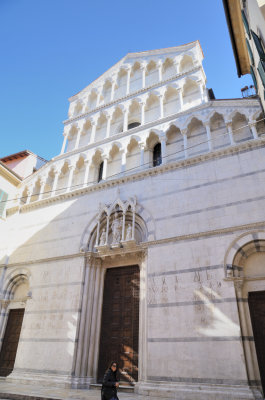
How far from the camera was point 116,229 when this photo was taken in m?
10.1

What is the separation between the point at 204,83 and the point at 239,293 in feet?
28.5

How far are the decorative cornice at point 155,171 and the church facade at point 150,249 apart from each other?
43mm

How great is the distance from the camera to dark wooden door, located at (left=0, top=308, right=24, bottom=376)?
33.6ft

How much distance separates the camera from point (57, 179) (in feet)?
43.2

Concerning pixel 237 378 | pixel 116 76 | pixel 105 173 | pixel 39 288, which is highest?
pixel 116 76

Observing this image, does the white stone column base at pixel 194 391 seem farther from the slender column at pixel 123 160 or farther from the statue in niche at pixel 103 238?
the slender column at pixel 123 160

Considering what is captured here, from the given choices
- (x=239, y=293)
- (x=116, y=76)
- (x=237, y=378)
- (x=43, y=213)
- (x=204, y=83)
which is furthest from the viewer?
(x=116, y=76)

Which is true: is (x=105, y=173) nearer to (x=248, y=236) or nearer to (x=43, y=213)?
(x=43, y=213)

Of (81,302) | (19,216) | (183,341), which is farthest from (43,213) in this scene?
(183,341)

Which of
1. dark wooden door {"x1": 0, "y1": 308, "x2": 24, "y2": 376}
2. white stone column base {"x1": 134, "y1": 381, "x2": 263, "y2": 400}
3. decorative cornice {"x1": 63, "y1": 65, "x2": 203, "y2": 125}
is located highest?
decorative cornice {"x1": 63, "y1": 65, "x2": 203, "y2": 125}

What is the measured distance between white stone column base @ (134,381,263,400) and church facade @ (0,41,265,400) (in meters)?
0.03

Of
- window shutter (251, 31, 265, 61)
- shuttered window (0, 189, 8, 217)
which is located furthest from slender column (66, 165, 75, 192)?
window shutter (251, 31, 265, 61)

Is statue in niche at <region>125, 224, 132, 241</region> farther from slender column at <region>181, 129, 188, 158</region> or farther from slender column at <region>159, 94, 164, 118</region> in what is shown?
slender column at <region>159, 94, 164, 118</region>

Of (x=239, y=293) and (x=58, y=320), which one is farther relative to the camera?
(x=58, y=320)
